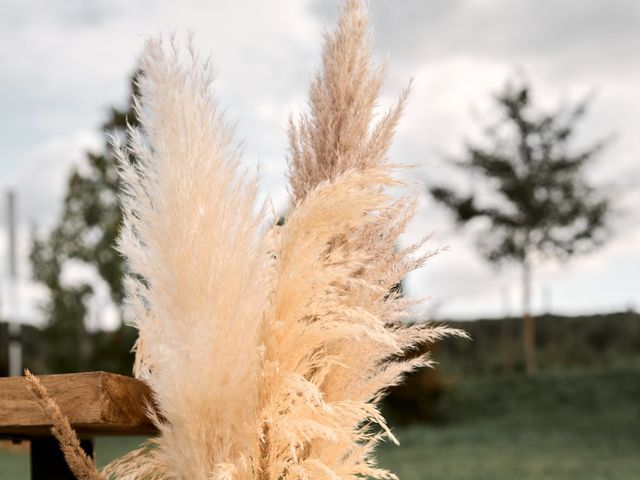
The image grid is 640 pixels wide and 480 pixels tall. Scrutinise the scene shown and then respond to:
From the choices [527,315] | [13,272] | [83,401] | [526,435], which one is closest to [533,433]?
[526,435]

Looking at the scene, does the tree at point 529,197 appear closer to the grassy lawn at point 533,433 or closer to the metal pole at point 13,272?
the grassy lawn at point 533,433

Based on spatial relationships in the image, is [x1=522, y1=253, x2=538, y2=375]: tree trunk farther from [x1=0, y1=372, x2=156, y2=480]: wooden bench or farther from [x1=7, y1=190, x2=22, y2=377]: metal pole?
[x1=0, y1=372, x2=156, y2=480]: wooden bench

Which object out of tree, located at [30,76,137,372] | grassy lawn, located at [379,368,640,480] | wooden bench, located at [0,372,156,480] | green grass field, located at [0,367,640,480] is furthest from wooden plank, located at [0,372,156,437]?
tree, located at [30,76,137,372]

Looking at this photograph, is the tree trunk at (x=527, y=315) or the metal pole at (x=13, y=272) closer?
the metal pole at (x=13, y=272)

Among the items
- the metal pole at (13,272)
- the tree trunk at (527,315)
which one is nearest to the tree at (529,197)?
the tree trunk at (527,315)

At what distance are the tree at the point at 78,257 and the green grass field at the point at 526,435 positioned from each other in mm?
4217

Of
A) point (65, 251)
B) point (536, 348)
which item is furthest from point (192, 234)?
point (536, 348)

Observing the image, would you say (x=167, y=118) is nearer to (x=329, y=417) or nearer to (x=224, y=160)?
(x=224, y=160)

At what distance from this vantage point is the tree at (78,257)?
1992 cm

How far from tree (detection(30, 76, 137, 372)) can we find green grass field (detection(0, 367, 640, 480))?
4.22 metres

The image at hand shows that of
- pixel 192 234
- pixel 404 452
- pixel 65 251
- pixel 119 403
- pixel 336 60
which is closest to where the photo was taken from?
pixel 192 234

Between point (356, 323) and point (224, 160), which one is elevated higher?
point (224, 160)

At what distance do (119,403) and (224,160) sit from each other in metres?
0.54

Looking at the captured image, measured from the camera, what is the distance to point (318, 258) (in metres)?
1.77
